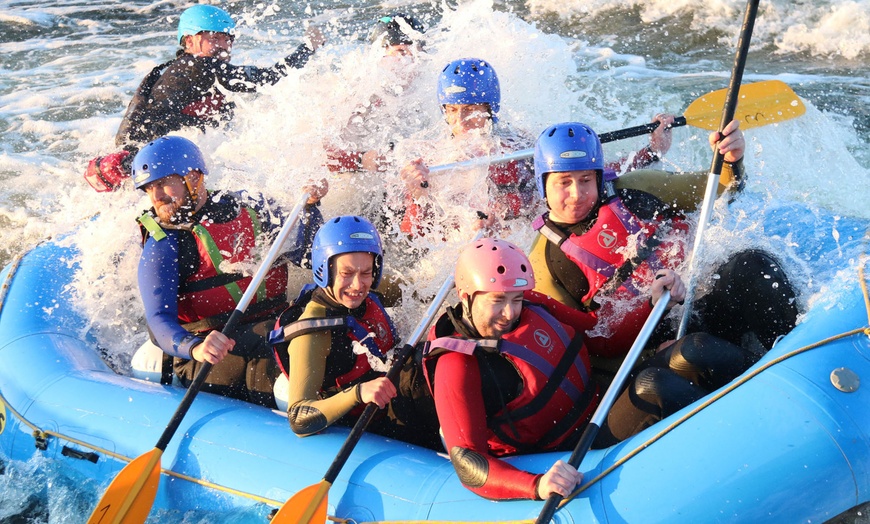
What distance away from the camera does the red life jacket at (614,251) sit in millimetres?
3752

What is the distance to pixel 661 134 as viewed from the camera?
4789 mm

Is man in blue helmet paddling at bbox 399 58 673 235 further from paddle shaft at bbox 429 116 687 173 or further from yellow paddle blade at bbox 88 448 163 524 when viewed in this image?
yellow paddle blade at bbox 88 448 163 524

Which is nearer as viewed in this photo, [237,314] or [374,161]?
[237,314]

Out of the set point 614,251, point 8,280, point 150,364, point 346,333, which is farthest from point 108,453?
point 614,251

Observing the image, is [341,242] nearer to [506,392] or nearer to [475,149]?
[506,392]

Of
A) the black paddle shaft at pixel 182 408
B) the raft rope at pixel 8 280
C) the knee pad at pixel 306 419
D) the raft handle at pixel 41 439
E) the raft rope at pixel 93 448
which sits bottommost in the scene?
the raft handle at pixel 41 439

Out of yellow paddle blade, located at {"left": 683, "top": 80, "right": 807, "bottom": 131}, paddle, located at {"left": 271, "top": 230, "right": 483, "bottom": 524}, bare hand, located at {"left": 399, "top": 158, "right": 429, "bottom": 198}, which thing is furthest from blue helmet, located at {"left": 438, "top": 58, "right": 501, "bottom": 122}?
paddle, located at {"left": 271, "top": 230, "right": 483, "bottom": 524}

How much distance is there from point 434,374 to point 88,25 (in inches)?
491

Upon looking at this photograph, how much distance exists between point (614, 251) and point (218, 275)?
1.96 metres

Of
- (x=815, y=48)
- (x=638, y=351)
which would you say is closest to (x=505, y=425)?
(x=638, y=351)

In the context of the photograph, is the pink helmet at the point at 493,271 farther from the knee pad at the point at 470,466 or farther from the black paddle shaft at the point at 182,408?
the black paddle shaft at the point at 182,408

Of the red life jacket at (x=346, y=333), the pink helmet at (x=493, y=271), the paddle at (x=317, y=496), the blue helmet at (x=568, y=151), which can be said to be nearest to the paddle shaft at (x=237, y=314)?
the red life jacket at (x=346, y=333)

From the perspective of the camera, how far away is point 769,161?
6621 millimetres

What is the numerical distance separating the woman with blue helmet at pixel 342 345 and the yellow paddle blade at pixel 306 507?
0.35 m
